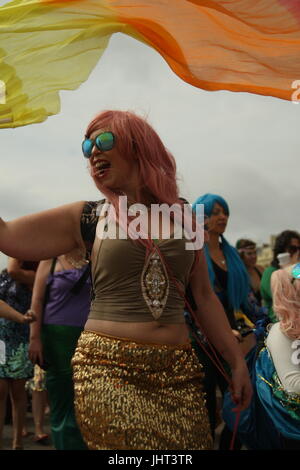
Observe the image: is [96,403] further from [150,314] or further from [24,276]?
[24,276]

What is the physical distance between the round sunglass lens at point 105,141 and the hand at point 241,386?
1010 mm

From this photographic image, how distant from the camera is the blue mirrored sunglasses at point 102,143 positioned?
2770 millimetres

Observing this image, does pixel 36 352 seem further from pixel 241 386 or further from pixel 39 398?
pixel 39 398

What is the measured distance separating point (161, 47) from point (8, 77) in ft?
2.26

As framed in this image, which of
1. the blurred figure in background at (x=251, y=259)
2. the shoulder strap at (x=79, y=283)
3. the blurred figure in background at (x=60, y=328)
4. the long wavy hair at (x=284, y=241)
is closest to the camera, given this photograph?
the blurred figure in background at (x=60, y=328)

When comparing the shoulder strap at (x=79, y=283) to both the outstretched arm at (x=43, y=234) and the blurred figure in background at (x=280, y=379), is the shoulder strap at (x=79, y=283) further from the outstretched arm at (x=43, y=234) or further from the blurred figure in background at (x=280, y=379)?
the outstretched arm at (x=43, y=234)

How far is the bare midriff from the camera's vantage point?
2639 mm

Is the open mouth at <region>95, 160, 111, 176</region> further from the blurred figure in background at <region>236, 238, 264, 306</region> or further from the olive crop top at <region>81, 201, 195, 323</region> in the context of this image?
the blurred figure in background at <region>236, 238, 264, 306</region>

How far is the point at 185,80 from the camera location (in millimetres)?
3227

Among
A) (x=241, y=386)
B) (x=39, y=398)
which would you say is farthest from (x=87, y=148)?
(x=39, y=398)

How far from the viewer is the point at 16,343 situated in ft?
19.0

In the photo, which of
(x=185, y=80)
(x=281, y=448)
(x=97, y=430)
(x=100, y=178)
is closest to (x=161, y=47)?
(x=185, y=80)

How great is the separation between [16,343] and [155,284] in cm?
335

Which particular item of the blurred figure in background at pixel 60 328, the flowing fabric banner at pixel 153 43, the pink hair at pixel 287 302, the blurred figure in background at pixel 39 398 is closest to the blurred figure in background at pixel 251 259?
the blurred figure in background at pixel 39 398
